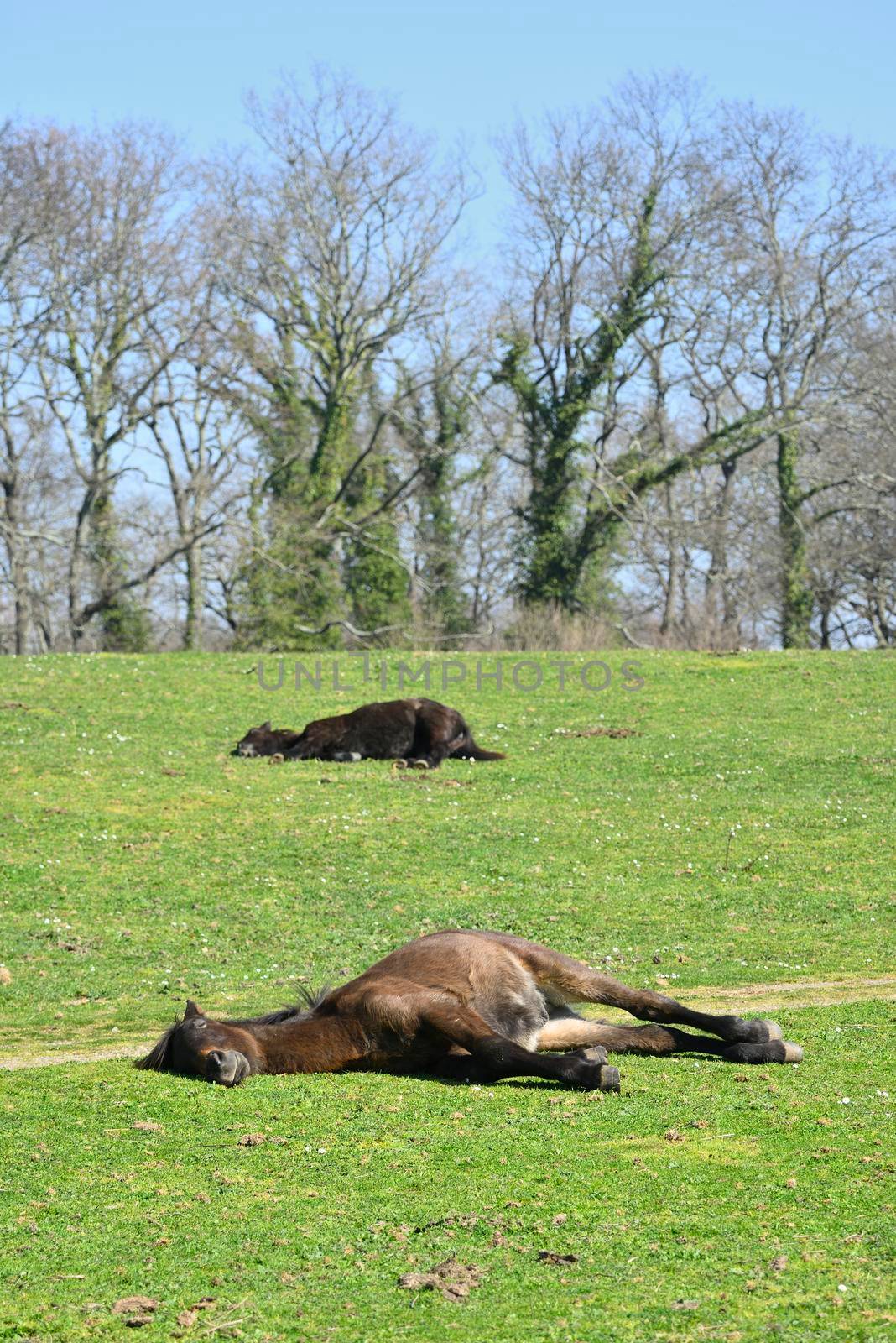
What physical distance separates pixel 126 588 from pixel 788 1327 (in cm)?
4529

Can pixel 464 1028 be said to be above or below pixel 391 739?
below

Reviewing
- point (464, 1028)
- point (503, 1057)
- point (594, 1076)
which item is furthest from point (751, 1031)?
point (464, 1028)

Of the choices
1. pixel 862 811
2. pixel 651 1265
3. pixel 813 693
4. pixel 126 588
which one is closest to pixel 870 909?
pixel 862 811

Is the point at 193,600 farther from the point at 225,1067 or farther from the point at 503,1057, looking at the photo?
the point at 503,1057

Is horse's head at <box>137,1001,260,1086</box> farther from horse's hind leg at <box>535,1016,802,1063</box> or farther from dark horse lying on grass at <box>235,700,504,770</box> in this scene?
dark horse lying on grass at <box>235,700,504,770</box>

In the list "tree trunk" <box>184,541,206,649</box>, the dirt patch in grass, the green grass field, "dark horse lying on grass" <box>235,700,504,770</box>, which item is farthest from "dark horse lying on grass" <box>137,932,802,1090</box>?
"tree trunk" <box>184,541,206,649</box>

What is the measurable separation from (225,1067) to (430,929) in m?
5.51

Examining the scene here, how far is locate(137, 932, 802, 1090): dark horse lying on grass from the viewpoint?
22.3 feet

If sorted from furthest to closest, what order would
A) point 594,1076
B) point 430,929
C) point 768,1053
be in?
point 430,929
point 768,1053
point 594,1076

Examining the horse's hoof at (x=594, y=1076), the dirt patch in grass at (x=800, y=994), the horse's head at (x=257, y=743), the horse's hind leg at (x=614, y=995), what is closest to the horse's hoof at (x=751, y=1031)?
the horse's hind leg at (x=614, y=995)

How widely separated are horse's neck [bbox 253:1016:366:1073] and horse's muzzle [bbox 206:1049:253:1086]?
0.28 meters

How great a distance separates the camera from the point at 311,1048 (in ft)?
23.3

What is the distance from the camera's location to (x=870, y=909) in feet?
40.8

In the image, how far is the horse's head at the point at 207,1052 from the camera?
671 centimetres
